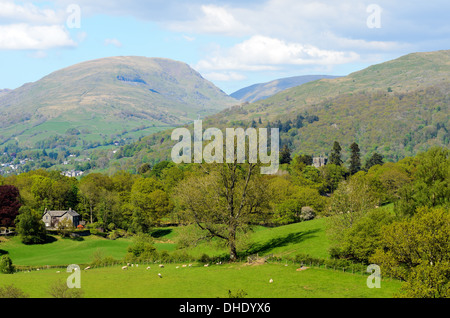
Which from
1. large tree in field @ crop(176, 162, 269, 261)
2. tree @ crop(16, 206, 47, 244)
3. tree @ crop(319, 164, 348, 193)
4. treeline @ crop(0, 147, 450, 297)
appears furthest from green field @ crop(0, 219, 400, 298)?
tree @ crop(319, 164, 348, 193)

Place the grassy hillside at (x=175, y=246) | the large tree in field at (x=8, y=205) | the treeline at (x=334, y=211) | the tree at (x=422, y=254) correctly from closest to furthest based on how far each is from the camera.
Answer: the tree at (x=422, y=254) → the treeline at (x=334, y=211) → the grassy hillside at (x=175, y=246) → the large tree in field at (x=8, y=205)

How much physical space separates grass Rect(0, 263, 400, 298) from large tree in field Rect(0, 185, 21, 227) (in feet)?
173

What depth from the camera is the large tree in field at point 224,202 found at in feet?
194

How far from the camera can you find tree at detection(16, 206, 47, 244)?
308 feet

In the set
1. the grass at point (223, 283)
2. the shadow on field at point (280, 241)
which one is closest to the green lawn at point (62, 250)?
the shadow on field at point (280, 241)

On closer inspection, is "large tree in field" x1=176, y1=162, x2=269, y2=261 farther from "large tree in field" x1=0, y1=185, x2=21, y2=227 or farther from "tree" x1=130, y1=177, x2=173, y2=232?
"large tree in field" x1=0, y1=185, x2=21, y2=227

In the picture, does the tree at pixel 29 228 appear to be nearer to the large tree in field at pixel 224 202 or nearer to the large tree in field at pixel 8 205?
the large tree in field at pixel 8 205

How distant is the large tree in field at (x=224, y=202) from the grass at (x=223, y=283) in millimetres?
6152

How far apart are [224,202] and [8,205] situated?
62.9 m

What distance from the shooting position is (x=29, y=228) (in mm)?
95125

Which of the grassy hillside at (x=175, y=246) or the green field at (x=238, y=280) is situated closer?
the green field at (x=238, y=280)
